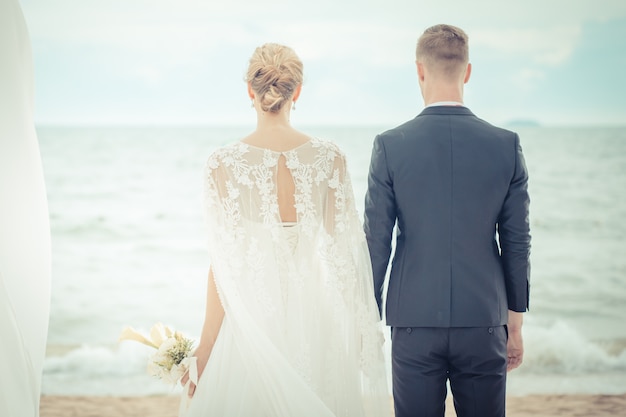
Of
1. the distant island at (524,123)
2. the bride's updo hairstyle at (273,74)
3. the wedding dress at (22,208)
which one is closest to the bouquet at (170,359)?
the wedding dress at (22,208)

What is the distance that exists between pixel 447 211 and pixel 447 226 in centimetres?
5

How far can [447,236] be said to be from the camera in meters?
2.40

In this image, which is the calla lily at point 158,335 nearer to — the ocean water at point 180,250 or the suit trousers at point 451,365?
the suit trousers at point 451,365

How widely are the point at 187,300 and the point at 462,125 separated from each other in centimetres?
949

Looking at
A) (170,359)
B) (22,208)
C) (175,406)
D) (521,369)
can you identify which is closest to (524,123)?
(521,369)

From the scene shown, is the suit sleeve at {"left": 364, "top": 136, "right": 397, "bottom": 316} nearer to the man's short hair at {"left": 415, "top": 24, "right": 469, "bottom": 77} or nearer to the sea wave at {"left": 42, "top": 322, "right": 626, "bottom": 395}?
the man's short hair at {"left": 415, "top": 24, "right": 469, "bottom": 77}

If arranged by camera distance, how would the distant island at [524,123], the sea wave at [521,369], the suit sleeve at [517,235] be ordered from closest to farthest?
the suit sleeve at [517,235], the sea wave at [521,369], the distant island at [524,123]

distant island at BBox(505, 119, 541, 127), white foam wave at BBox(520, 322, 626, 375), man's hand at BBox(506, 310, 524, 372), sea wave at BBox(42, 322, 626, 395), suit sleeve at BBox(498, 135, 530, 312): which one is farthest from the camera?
distant island at BBox(505, 119, 541, 127)

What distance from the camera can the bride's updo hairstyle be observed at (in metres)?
2.46

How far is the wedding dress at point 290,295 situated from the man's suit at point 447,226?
0.16m

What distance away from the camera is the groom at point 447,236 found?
94.8 inches

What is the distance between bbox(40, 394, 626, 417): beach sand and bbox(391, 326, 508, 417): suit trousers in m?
2.57

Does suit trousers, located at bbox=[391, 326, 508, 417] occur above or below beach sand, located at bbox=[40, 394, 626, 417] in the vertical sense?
above

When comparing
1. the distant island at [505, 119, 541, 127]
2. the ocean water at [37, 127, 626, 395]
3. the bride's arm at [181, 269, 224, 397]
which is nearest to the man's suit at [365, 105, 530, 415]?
the bride's arm at [181, 269, 224, 397]
